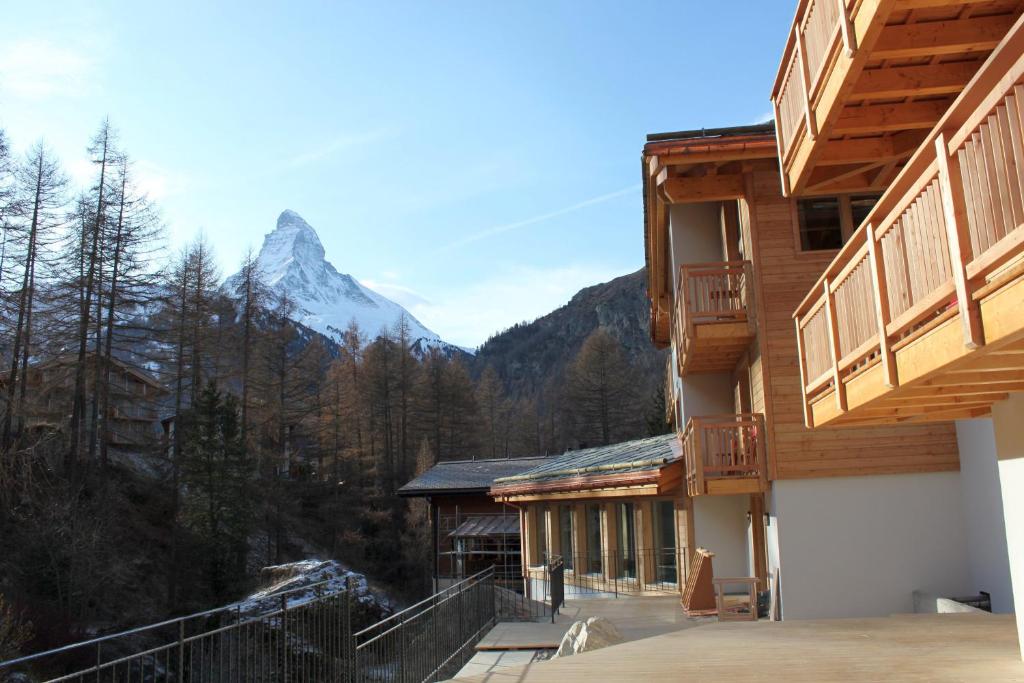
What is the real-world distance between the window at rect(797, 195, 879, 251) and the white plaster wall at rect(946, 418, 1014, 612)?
11.3 ft

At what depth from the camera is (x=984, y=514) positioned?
1216 cm

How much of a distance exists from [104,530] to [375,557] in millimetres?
19845

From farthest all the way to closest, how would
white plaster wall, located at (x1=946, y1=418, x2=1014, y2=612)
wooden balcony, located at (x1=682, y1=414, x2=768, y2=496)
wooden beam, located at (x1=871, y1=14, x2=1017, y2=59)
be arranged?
wooden balcony, located at (x1=682, y1=414, x2=768, y2=496), white plaster wall, located at (x1=946, y1=418, x2=1014, y2=612), wooden beam, located at (x1=871, y1=14, x2=1017, y2=59)

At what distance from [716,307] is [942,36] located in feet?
26.0

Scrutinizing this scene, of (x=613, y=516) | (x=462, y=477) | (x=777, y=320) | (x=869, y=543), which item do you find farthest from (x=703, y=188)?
(x=462, y=477)

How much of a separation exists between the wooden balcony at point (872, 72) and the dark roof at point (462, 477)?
24.3m

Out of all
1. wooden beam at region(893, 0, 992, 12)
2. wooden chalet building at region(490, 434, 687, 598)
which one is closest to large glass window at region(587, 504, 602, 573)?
wooden chalet building at region(490, 434, 687, 598)

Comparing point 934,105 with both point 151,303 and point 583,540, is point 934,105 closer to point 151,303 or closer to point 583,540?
point 583,540

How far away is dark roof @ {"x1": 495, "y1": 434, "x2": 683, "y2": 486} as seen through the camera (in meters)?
18.6

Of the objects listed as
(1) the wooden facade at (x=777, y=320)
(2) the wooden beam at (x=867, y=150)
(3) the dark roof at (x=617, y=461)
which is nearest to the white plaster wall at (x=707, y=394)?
(3) the dark roof at (x=617, y=461)

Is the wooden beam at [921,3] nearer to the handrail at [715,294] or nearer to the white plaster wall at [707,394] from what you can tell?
the handrail at [715,294]

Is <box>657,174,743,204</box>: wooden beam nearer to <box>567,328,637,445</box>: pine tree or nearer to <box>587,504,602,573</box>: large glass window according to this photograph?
<box>587,504,602,573</box>: large glass window

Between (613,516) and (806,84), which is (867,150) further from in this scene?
(613,516)

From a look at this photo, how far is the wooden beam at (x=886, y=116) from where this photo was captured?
8664 millimetres
